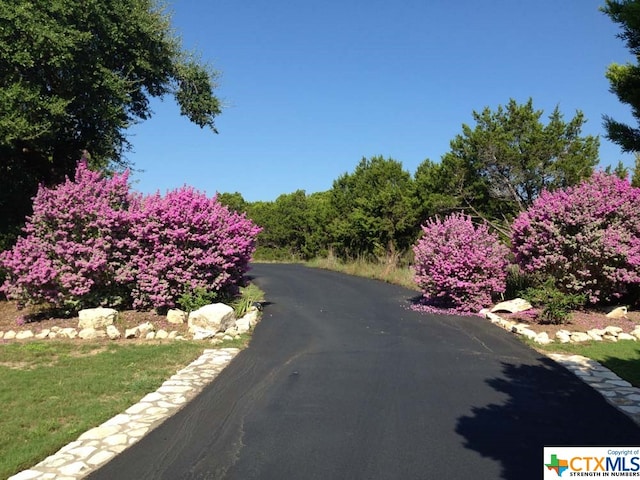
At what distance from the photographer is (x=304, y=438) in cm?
463

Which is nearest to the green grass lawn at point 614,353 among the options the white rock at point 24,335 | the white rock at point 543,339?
the white rock at point 543,339

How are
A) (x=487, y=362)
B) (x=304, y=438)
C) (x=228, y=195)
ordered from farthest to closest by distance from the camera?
(x=228, y=195) < (x=487, y=362) < (x=304, y=438)

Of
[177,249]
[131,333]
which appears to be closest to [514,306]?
[177,249]

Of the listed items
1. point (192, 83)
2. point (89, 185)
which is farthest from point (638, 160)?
point (89, 185)

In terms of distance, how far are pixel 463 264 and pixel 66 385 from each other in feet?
29.1

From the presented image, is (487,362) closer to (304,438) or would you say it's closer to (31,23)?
(304,438)

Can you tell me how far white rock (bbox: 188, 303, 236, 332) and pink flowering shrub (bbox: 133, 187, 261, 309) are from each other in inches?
37.1

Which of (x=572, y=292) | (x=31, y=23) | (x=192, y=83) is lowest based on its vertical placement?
(x=572, y=292)

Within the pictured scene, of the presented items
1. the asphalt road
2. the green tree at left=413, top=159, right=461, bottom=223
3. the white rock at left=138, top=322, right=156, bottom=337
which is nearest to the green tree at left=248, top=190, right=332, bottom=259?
the green tree at left=413, top=159, right=461, bottom=223

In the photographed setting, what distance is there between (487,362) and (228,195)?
3584 cm

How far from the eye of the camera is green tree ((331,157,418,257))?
74.3 feet

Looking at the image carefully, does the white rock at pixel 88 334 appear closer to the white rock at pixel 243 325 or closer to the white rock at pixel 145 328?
the white rock at pixel 145 328

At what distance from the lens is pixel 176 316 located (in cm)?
991

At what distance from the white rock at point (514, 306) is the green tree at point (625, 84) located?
5.92 metres
